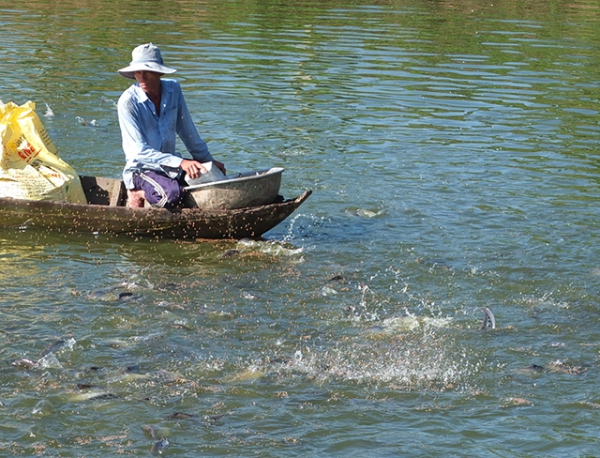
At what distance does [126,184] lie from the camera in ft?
29.9

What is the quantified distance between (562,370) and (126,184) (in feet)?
14.3

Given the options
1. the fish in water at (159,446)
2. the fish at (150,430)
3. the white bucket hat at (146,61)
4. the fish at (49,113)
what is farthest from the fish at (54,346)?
the fish at (49,113)

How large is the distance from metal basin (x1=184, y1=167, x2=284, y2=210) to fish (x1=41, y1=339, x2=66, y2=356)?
2.36 m

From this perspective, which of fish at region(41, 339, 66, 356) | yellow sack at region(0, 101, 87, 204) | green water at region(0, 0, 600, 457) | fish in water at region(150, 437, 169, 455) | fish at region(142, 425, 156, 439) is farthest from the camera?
yellow sack at region(0, 101, 87, 204)

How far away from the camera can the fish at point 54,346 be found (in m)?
6.67

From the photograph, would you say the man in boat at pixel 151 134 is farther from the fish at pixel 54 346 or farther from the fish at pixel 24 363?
the fish at pixel 24 363

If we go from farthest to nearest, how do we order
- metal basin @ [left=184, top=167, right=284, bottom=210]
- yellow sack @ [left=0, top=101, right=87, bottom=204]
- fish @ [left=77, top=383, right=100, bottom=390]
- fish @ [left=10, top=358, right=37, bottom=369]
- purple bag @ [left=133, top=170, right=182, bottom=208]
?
1. yellow sack @ [left=0, top=101, right=87, bottom=204]
2. purple bag @ [left=133, top=170, right=182, bottom=208]
3. metal basin @ [left=184, top=167, right=284, bottom=210]
4. fish @ [left=10, top=358, right=37, bottom=369]
5. fish @ [left=77, top=383, right=100, bottom=390]

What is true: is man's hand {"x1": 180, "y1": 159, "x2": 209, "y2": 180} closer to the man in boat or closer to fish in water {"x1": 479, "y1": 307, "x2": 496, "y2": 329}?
the man in boat

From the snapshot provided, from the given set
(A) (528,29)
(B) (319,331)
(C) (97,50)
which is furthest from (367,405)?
(A) (528,29)

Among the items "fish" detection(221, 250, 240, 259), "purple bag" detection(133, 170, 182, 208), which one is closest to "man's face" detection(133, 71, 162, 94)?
"purple bag" detection(133, 170, 182, 208)

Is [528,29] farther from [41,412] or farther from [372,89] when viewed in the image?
[41,412]

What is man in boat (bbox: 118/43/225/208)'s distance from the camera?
8.78m

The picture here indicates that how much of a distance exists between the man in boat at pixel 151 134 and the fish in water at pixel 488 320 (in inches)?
113

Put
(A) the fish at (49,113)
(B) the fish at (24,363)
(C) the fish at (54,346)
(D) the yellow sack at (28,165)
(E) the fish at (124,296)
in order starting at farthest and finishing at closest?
(A) the fish at (49,113), (D) the yellow sack at (28,165), (E) the fish at (124,296), (C) the fish at (54,346), (B) the fish at (24,363)
